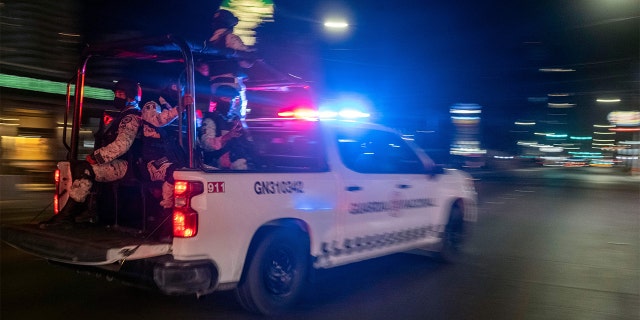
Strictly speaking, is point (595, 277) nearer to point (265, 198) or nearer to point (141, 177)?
point (265, 198)

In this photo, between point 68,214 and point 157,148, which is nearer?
point 157,148

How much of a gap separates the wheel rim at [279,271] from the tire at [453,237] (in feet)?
9.79

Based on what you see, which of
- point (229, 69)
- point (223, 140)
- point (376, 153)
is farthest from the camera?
point (376, 153)

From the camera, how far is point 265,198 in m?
4.79

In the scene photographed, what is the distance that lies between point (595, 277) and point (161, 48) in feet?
19.2

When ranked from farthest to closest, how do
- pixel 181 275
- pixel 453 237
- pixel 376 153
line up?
pixel 453 237 < pixel 376 153 < pixel 181 275

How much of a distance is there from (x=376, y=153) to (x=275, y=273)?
238 centimetres

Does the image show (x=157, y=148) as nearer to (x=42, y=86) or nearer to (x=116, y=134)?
(x=116, y=134)

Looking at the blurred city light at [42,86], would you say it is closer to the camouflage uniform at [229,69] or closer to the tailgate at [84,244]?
the camouflage uniform at [229,69]

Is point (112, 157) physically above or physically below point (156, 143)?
below

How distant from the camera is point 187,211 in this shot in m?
4.26

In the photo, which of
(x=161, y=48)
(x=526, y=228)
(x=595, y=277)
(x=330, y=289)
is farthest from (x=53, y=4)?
(x=595, y=277)

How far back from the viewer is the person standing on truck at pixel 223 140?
218 inches

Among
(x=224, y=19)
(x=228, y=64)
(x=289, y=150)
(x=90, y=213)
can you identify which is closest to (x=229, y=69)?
(x=228, y=64)
